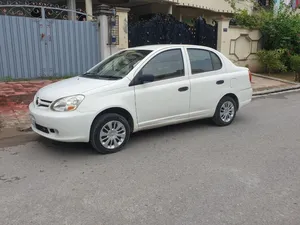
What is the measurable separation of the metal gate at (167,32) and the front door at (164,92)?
5877 millimetres

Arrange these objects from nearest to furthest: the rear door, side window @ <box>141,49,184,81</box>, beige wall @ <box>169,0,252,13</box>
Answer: side window @ <box>141,49,184,81</box>, the rear door, beige wall @ <box>169,0,252,13</box>

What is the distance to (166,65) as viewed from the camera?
532 cm

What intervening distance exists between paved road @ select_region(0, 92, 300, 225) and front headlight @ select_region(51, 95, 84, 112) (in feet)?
2.44

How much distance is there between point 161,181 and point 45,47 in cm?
726

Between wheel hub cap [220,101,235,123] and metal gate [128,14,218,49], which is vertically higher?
metal gate [128,14,218,49]

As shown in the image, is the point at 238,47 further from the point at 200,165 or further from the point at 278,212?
the point at 278,212

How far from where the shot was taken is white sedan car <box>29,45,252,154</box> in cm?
444

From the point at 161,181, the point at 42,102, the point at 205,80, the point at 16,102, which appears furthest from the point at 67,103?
the point at 16,102

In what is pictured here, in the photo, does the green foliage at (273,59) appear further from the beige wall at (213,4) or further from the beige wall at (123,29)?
the beige wall at (123,29)

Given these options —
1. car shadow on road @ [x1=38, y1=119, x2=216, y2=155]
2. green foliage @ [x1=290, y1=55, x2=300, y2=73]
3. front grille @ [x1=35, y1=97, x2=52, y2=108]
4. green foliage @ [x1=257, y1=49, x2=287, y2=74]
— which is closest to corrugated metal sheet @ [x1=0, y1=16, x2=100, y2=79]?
car shadow on road @ [x1=38, y1=119, x2=216, y2=155]

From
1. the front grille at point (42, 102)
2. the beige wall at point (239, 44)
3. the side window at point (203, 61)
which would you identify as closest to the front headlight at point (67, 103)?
the front grille at point (42, 102)

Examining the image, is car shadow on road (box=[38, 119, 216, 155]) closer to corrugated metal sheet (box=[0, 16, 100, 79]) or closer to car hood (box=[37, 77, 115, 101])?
car hood (box=[37, 77, 115, 101])

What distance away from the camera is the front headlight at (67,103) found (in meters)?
4.38

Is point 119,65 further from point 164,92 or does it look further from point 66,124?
point 66,124
